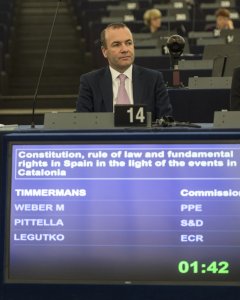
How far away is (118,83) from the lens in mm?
6016

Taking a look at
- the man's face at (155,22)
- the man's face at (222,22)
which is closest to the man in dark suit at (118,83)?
the man's face at (222,22)

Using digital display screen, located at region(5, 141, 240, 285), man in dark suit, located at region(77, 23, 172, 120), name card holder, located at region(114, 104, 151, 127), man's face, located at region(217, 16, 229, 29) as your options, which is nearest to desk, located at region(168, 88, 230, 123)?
man in dark suit, located at region(77, 23, 172, 120)

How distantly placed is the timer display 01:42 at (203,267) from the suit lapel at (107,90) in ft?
8.61

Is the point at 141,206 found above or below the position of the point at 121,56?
below

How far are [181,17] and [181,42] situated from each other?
8361 mm

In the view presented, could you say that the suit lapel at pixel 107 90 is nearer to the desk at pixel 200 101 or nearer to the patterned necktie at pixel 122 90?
the patterned necktie at pixel 122 90

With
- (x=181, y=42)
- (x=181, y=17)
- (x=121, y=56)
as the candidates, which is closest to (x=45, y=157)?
(x=121, y=56)

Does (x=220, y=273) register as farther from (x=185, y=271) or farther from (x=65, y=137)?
(x=65, y=137)

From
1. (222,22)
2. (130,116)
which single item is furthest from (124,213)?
(222,22)

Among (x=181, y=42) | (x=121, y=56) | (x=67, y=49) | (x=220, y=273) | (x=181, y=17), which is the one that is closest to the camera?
(x=220, y=273)

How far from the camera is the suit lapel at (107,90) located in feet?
19.5

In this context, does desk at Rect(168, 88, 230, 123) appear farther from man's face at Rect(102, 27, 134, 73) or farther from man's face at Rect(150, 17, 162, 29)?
man's face at Rect(150, 17, 162, 29)

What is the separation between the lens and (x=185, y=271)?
132 inches

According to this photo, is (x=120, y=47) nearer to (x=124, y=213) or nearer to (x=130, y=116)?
(x=130, y=116)
